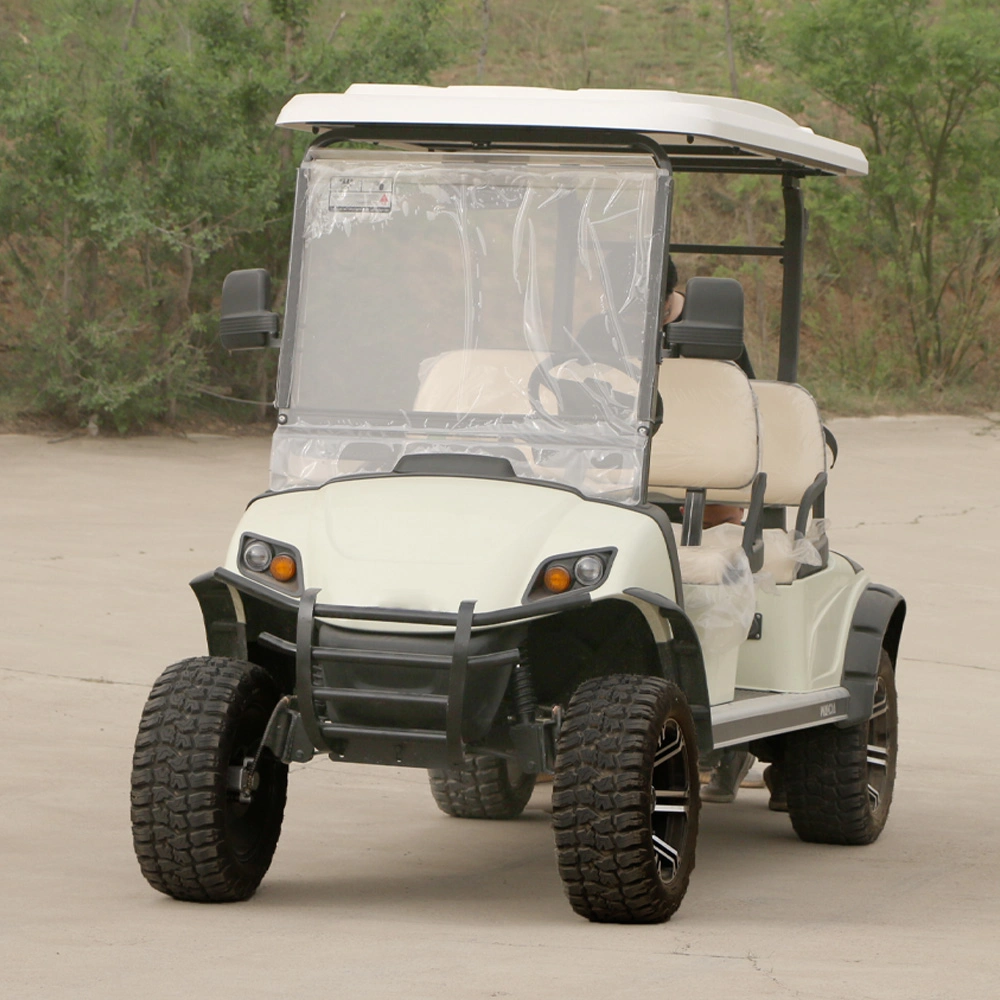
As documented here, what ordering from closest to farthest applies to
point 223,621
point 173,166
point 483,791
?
point 223,621 < point 483,791 < point 173,166

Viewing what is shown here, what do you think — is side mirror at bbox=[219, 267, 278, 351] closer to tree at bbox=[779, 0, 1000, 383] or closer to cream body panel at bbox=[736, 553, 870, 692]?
cream body panel at bbox=[736, 553, 870, 692]

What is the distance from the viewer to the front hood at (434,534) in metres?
4.18

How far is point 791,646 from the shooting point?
5430mm

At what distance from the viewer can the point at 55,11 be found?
15516 mm

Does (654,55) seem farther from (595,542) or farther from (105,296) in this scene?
(595,542)

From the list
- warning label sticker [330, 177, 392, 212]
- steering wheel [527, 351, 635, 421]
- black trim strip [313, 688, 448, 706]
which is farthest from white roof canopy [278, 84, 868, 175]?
black trim strip [313, 688, 448, 706]

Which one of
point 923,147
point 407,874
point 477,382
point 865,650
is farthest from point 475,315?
point 923,147

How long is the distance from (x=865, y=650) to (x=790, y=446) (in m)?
0.71

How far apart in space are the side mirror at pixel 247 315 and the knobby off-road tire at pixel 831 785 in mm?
2183

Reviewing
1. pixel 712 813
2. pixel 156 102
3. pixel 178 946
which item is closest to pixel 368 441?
pixel 178 946

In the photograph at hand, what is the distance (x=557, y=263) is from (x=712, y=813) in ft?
8.04

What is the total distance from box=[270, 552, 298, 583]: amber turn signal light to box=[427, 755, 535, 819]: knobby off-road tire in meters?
1.80

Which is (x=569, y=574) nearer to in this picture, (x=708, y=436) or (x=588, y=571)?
(x=588, y=571)

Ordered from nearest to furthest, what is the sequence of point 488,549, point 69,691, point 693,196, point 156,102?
point 488,549 < point 69,691 < point 156,102 < point 693,196
